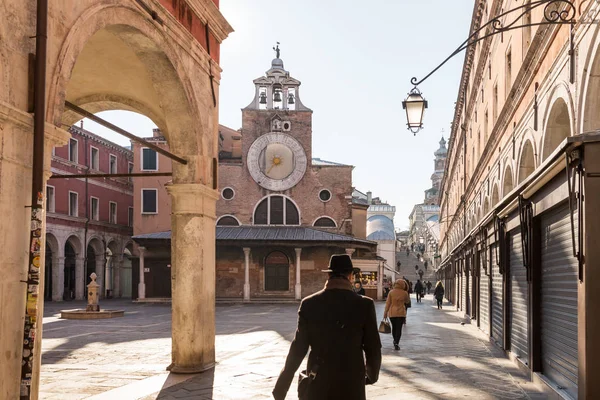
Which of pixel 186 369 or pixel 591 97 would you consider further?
pixel 186 369

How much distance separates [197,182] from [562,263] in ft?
17.1

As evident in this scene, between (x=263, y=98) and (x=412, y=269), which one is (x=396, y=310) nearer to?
(x=263, y=98)

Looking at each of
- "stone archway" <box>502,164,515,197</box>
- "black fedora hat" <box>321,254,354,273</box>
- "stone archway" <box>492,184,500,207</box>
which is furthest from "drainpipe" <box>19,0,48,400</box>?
"stone archway" <box>492,184,500,207</box>

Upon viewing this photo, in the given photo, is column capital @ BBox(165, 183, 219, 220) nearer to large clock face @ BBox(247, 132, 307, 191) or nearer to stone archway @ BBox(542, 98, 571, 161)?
stone archway @ BBox(542, 98, 571, 161)

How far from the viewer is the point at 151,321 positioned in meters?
22.6

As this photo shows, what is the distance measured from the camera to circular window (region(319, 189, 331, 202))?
4250cm

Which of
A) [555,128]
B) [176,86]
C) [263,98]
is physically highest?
[263,98]

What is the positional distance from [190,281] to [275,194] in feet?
106

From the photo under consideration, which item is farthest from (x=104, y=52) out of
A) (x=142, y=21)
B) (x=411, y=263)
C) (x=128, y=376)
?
(x=411, y=263)

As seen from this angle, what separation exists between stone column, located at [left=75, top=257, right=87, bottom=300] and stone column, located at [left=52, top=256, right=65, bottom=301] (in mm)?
1221

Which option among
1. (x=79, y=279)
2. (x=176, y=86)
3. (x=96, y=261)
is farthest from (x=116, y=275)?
(x=176, y=86)

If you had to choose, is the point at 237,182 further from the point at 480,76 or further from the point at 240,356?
the point at 240,356

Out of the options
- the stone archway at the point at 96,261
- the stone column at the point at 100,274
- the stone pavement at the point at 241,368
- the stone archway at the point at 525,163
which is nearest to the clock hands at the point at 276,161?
the stone archway at the point at 96,261

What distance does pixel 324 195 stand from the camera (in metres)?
42.6
